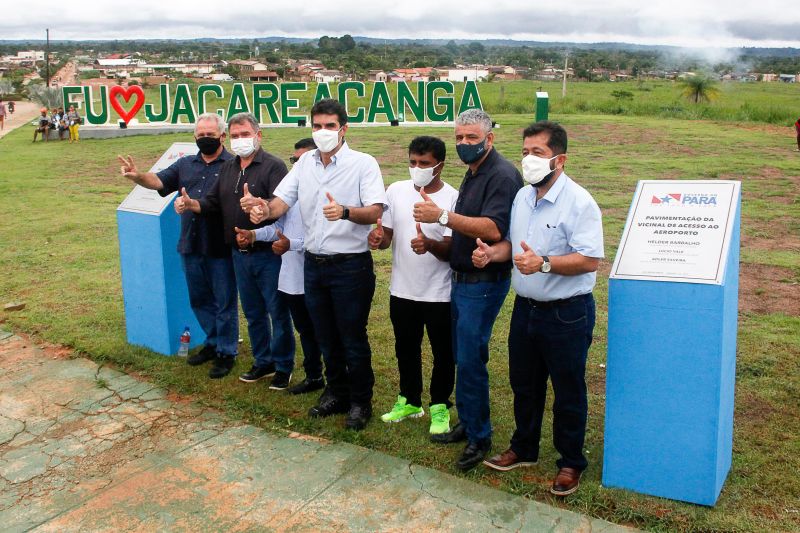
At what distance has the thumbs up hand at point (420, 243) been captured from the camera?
4.33 m

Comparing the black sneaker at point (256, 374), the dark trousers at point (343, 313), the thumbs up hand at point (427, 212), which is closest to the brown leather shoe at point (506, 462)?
the dark trousers at point (343, 313)

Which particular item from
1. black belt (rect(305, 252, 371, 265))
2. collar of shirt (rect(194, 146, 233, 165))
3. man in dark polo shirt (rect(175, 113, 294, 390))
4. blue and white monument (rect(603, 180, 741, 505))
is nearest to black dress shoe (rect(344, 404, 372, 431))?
man in dark polo shirt (rect(175, 113, 294, 390))

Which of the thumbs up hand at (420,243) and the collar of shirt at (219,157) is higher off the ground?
the collar of shirt at (219,157)

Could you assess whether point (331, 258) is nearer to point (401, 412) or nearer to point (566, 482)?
point (401, 412)

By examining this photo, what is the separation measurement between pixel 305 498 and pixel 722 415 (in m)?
2.13

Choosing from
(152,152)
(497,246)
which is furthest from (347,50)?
(497,246)

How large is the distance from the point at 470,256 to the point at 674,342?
3.62 feet

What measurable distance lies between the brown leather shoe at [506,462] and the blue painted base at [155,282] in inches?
119

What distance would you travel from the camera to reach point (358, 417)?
484cm

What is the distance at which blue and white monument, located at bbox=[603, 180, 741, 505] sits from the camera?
12.2 feet

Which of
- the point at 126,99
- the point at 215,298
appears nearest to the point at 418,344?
the point at 215,298

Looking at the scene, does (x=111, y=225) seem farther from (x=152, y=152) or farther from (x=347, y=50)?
(x=347, y=50)

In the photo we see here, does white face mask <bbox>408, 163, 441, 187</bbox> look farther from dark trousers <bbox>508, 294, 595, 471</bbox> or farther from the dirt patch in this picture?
the dirt patch

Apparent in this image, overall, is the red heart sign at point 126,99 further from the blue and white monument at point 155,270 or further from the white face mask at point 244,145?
the white face mask at point 244,145
